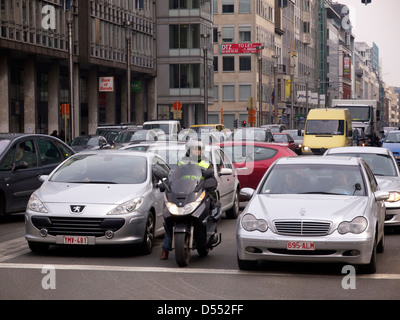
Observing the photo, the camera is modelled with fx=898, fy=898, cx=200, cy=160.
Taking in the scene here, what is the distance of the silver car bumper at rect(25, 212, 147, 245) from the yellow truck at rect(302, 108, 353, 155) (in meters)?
30.6

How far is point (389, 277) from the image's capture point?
1041 centimetres

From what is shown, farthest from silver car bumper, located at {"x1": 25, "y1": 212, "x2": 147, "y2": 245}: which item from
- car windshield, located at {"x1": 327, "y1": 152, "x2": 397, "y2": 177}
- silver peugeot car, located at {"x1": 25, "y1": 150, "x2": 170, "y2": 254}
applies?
car windshield, located at {"x1": 327, "y1": 152, "x2": 397, "y2": 177}

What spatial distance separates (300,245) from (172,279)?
1.52 meters

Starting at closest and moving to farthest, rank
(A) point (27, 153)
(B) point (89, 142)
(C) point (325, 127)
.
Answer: (A) point (27, 153)
(B) point (89, 142)
(C) point (325, 127)

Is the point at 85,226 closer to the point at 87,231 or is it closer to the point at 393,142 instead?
the point at 87,231

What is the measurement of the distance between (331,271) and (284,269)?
574 millimetres

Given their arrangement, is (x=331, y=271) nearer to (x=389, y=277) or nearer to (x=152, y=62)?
(x=389, y=277)

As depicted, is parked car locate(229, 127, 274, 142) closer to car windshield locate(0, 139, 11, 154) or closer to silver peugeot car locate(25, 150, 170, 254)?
car windshield locate(0, 139, 11, 154)

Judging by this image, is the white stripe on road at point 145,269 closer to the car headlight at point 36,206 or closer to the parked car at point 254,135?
the car headlight at point 36,206

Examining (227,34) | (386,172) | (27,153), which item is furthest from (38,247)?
(227,34)

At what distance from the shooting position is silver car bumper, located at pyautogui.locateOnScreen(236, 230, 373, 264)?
10.3 m

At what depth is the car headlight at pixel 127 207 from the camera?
12.1 m

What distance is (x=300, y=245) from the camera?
10.3 meters
